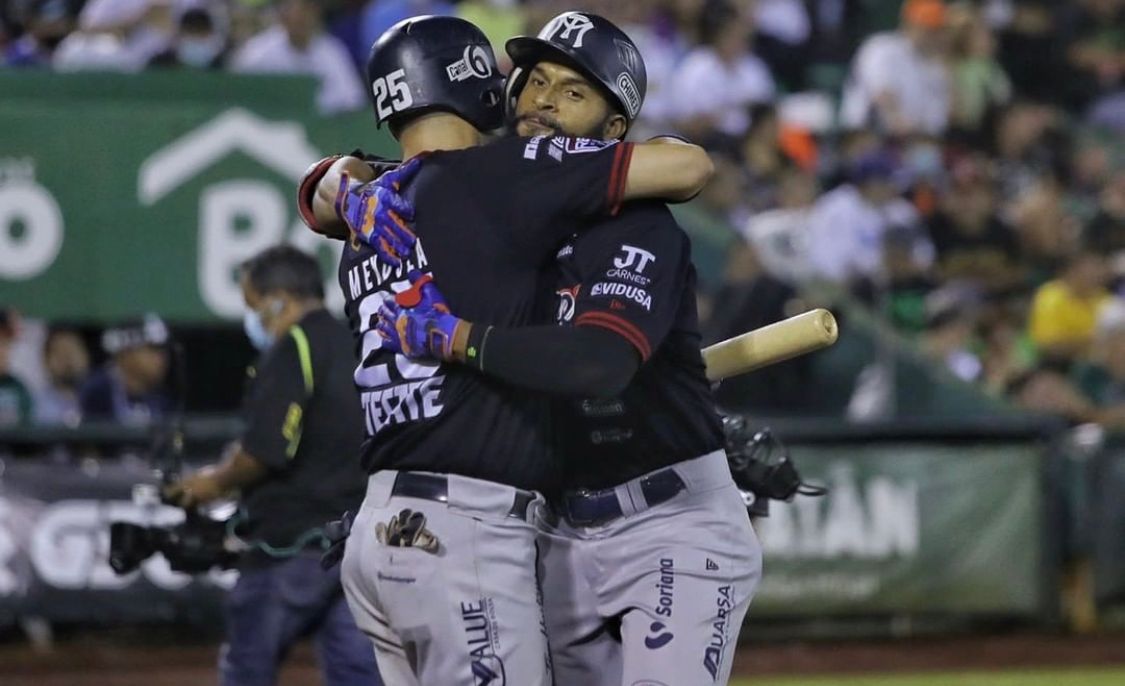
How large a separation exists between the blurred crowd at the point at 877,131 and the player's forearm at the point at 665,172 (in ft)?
22.1

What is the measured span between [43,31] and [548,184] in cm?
896

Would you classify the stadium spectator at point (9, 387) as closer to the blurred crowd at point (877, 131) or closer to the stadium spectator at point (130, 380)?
the blurred crowd at point (877, 131)

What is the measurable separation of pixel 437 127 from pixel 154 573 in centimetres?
672

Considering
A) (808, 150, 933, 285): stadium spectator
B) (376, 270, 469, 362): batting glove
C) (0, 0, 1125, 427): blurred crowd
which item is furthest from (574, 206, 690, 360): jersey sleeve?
(808, 150, 933, 285): stadium spectator

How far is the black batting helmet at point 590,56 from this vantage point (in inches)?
180

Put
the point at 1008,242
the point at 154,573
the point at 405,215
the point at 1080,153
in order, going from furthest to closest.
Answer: the point at 1080,153, the point at 1008,242, the point at 154,573, the point at 405,215

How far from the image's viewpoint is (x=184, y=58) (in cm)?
1188

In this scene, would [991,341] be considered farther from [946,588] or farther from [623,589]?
[623,589]

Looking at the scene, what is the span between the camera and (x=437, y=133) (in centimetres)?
451

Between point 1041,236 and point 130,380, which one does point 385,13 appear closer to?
point 130,380

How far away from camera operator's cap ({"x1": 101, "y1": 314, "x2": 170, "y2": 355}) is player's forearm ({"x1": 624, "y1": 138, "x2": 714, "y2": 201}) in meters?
6.11

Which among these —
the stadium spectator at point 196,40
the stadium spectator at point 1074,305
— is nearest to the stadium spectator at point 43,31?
the stadium spectator at point 196,40

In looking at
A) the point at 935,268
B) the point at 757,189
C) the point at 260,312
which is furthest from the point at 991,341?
the point at 260,312

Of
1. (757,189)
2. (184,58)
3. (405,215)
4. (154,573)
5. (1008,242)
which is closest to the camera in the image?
(405,215)
